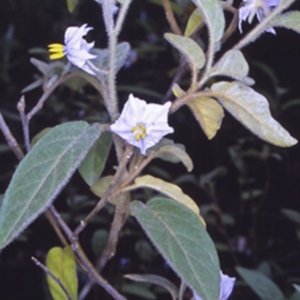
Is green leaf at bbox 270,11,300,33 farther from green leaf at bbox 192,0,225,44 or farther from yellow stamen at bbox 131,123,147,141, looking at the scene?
yellow stamen at bbox 131,123,147,141

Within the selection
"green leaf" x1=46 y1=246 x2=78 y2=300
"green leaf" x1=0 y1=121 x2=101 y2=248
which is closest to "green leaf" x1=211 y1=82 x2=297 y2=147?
"green leaf" x1=0 y1=121 x2=101 y2=248

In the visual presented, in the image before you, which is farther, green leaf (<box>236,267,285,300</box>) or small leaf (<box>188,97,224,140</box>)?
green leaf (<box>236,267,285,300</box>)

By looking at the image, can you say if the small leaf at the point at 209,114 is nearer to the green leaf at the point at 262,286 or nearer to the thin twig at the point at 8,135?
the thin twig at the point at 8,135

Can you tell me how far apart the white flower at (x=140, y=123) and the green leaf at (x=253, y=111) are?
0.06m

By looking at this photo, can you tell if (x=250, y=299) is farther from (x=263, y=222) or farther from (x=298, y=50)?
(x=298, y=50)

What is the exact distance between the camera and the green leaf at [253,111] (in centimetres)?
52

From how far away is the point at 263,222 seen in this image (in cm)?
151

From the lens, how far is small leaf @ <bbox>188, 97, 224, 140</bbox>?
56 centimetres

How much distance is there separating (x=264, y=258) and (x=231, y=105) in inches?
35.3

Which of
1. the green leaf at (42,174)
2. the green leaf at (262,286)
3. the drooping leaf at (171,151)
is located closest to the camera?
the green leaf at (42,174)

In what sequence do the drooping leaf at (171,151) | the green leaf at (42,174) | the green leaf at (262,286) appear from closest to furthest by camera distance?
the green leaf at (42,174), the drooping leaf at (171,151), the green leaf at (262,286)

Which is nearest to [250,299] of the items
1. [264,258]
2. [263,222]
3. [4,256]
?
[264,258]

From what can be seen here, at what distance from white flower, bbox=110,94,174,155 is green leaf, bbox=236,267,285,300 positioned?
0.47 metres

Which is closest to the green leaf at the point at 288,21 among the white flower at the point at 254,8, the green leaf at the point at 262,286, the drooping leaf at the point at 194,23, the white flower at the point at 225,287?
the white flower at the point at 254,8
